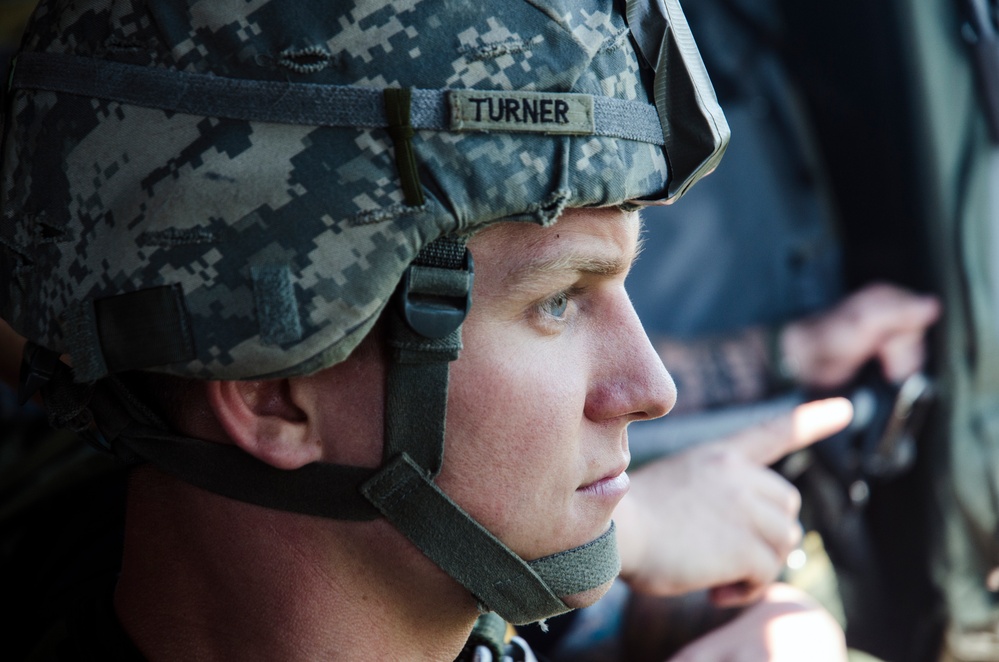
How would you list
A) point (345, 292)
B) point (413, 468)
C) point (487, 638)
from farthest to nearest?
point (487, 638) → point (413, 468) → point (345, 292)

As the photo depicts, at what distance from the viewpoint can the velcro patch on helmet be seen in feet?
4.89

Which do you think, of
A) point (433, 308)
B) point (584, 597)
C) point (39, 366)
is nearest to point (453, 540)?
point (584, 597)

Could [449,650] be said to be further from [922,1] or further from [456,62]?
[922,1]

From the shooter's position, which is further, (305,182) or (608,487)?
(608,487)

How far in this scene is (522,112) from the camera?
1518 mm

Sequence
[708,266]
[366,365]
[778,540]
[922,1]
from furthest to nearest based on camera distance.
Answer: [708,266] < [922,1] < [778,540] < [366,365]

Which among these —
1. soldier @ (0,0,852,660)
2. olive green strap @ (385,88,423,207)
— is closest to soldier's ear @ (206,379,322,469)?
soldier @ (0,0,852,660)

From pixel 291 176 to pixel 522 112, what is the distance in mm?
347

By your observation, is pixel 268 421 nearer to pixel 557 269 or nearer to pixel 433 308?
pixel 433 308

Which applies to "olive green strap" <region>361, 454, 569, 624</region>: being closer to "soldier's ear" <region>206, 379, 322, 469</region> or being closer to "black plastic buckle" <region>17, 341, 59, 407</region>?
"soldier's ear" <region>206, 379, 322, 469</region>

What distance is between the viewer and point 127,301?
1499mm

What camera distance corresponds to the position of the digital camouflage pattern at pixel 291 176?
1465 mm

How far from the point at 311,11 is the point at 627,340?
0.70m

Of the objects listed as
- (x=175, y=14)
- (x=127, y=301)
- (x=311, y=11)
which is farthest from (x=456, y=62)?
(x=127, y=301)
